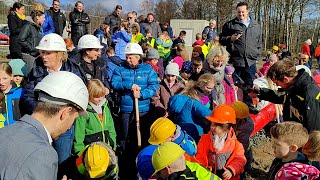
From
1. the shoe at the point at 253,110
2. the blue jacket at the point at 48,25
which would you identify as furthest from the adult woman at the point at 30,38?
the shoe at the point at 253,110

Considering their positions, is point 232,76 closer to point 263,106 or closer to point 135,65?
point 263,106

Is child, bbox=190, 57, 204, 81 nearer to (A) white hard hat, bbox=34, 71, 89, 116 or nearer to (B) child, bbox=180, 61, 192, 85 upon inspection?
(B) child, bbox=180, 61, 192, 85

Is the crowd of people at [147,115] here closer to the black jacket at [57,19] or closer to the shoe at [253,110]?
the shoe at [253,110]

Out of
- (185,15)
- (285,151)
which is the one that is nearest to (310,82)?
(285,151)

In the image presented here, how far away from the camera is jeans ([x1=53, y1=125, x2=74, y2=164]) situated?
168 inches

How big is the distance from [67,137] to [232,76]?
145 inches

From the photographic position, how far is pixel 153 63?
773 centimetres

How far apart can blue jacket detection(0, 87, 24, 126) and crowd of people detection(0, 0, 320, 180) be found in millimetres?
13

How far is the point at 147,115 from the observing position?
18.7 feet

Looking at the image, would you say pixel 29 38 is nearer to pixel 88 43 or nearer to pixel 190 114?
pixel 88 43

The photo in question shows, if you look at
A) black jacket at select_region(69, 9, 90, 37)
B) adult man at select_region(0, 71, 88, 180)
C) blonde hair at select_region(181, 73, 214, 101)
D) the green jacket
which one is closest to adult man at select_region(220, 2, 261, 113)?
blonde hair at select_region(181, 73, 214, 101)

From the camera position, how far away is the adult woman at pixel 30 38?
6609 millimetres

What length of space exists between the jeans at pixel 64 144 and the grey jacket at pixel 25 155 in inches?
92.7

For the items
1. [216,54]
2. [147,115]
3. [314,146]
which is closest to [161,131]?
[314,146]
